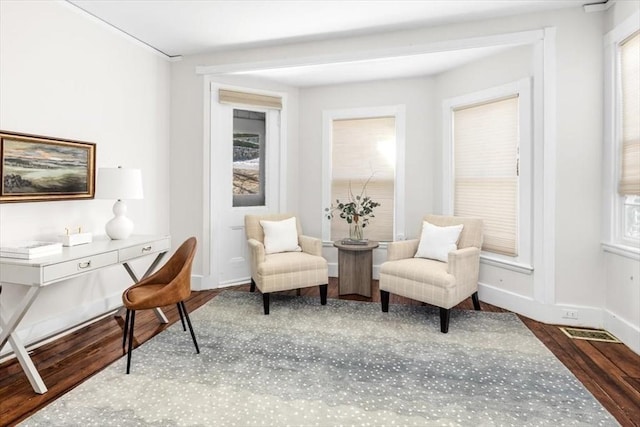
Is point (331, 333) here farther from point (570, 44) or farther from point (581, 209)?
point (570, 44)

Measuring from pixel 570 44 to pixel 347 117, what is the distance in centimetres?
238

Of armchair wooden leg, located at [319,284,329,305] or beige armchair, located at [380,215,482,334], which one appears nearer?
beige armchair, located at [380,215,482,334]

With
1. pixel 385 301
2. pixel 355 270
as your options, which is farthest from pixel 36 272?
pixel 355 270

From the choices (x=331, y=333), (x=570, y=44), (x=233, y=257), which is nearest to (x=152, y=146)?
(x=233, y=257)

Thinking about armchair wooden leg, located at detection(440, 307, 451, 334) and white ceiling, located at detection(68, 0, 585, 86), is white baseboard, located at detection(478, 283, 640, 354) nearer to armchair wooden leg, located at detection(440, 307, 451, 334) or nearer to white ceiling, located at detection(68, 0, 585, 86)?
armchair wooden leg, located at detection(440, 307, 451, 334)

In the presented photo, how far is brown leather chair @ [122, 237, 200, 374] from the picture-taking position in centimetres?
232

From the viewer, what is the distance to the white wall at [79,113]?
2502 mm

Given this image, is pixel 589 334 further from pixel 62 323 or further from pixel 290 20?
pixel 62 323

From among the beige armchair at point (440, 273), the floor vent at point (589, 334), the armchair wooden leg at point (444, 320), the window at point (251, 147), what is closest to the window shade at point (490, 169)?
the beige armchair at point (440, 273)

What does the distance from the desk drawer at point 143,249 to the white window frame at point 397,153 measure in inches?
84.3

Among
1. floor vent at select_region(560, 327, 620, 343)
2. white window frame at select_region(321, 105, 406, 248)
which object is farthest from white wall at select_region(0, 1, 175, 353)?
floor vent at select_region(560, 327, 620, 343)

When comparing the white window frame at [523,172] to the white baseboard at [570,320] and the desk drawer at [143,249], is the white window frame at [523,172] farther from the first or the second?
the desk drawer at [143,249]

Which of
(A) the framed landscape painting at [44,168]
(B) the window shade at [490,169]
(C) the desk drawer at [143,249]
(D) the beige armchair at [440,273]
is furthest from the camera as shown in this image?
(B) the window shade at [490,169]

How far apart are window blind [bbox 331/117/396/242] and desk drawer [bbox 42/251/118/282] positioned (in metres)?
2.75
